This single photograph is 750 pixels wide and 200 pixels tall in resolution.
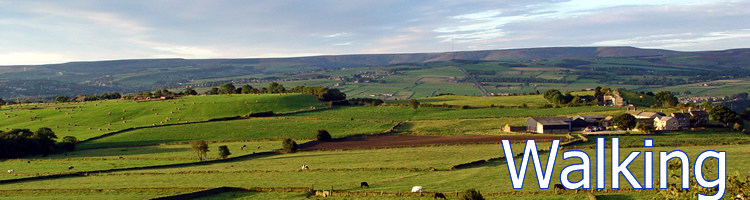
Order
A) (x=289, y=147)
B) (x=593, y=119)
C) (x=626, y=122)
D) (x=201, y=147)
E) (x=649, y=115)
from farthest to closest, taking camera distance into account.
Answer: (x=593, y=119), (x=649, y=115), (x=626, y=122), (x=289, y=147), (x=201, y=147)

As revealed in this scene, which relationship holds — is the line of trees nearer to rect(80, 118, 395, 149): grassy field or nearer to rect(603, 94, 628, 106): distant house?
rect(80, 118, 395, 149): grassy field

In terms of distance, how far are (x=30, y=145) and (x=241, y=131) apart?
2765 cm

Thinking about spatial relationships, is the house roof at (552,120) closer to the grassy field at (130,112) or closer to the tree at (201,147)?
the grassy field at (130,112)

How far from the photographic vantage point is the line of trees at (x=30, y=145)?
59156mm

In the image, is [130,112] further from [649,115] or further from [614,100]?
[614,100]

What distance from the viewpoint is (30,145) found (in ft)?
203

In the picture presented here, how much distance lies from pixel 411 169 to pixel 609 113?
179ft

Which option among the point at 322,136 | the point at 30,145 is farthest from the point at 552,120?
the point at 30,145

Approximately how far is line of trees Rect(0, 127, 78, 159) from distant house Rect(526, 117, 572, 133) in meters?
66.6

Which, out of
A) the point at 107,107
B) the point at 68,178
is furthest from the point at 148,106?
the point at 68,178

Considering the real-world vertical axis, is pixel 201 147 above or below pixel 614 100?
above

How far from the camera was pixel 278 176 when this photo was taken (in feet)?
136

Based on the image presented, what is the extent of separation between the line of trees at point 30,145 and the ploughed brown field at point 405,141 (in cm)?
3263

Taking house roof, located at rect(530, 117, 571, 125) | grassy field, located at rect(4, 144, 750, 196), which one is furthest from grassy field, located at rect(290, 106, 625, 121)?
grassy field, located at rect(4, 144, 750, 196)
